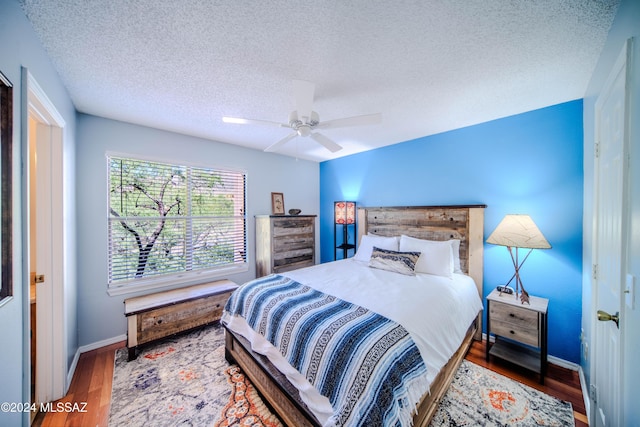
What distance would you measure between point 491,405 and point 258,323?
1934 millimetres

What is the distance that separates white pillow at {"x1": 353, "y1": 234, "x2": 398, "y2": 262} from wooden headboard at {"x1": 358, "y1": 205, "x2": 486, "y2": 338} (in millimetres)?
344

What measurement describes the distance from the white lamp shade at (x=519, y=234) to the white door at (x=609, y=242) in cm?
49

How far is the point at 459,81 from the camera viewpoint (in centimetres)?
187

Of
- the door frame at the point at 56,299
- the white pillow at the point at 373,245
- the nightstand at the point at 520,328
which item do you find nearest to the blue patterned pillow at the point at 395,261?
the white pillow at the point at 373,245

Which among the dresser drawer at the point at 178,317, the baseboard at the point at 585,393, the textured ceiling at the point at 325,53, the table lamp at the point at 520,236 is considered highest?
the textured ceiling at the point at 325,53

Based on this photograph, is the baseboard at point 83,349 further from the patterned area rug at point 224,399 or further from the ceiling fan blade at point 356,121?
the ceiling fan blade at point 356,121

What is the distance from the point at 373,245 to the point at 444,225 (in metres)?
0.96

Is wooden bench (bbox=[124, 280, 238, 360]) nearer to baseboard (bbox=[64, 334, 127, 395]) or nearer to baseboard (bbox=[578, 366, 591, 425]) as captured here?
baseboard (bbox=[64, 334, 127, 395])

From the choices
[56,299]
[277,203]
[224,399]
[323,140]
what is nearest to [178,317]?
[56,299]

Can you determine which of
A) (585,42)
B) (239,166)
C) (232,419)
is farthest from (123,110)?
(585,42)

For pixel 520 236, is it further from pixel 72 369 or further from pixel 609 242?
pixel 72 369

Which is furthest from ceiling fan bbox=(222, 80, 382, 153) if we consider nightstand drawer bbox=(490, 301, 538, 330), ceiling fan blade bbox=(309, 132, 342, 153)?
nightstand drawer bbox=(490, 301, 538, 330)

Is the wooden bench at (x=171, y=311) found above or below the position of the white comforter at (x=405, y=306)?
below

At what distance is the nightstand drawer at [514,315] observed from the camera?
2.06 m
